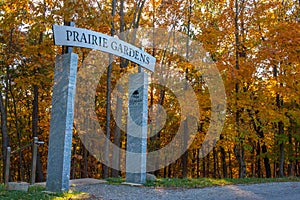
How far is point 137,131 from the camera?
9.74 m

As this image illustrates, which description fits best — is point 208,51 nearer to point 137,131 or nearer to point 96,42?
point 137,131

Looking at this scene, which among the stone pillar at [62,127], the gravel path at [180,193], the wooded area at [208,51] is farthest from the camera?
the wooded area at [208,51]

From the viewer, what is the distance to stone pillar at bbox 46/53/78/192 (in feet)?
24.0

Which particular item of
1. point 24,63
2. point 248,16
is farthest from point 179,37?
point 24,63

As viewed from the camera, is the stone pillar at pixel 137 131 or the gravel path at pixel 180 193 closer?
the gravel path at pixel 180 193

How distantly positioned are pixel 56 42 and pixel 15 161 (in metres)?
19.9

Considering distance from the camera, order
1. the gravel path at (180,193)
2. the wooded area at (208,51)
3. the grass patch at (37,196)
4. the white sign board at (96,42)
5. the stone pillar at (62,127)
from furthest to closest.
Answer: the wooded area at (208,51) < the white sign board at (96,42) < the stone pillar at (62,127) < the gravel path at (180,193) < the grass patch at (37,196)

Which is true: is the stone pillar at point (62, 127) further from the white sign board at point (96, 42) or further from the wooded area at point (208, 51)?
Answer: the wooded area at point (208, 51)

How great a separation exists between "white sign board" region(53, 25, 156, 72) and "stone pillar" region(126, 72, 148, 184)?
0.57 m

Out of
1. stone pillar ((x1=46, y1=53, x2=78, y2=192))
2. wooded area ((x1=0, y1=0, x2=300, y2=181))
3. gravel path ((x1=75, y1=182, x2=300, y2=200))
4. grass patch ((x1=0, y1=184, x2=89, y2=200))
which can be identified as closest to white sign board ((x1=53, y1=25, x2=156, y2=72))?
→ stone pillar ((x1=46, y1=53, x2=78, y2=192))

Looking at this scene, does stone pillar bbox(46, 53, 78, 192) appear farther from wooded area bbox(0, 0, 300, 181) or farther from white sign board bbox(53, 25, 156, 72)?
wooded area bbox(0, 0, 300, 181)

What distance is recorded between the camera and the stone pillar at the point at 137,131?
9672 mm

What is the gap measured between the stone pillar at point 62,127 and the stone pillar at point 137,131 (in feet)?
8.72

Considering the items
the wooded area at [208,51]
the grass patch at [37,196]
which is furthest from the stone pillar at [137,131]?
the grass patch at [37,196]
